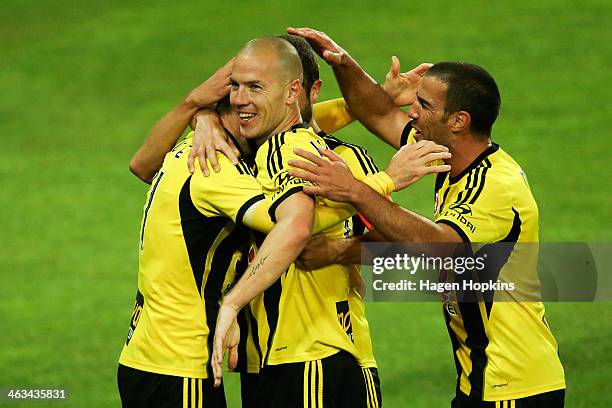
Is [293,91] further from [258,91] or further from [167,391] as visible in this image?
[167,391]

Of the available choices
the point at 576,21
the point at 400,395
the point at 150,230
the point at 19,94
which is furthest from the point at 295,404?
the point at 576,21

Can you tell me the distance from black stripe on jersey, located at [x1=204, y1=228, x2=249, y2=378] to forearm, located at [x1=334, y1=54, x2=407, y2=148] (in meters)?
1.47

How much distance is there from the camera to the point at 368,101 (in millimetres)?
7117

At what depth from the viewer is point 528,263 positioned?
20.3 feet

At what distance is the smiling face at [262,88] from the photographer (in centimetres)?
595

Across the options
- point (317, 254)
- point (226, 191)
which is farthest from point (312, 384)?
point (226, 191)

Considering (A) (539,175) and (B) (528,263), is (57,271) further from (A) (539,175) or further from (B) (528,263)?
(B) (528,263)

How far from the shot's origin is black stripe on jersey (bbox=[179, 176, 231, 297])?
19.5 ft

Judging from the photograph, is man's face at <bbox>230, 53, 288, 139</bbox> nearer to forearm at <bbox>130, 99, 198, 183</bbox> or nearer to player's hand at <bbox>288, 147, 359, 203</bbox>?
player's hand at <bbox>288, 147, 359, 203</bbox>

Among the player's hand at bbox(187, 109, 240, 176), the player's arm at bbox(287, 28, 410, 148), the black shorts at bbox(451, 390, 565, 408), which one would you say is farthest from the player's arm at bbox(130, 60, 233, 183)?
the black shorts at bbox(451, 390, 565, 408)

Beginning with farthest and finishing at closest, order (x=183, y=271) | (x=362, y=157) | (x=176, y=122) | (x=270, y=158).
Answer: (x=176, y=122) → (x=362, y=157) → (x=183, y=271) → (x=270, y=158)

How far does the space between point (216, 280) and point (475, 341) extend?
1.43 metres

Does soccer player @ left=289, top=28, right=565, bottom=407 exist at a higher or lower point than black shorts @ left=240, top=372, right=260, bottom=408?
higher

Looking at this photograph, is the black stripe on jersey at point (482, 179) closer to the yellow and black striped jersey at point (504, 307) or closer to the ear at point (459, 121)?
the yellow and black striped jersey at point (504, 307)
